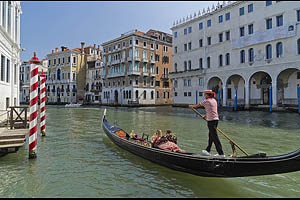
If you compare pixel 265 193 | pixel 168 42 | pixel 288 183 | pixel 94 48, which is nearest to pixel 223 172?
pixel 265 193

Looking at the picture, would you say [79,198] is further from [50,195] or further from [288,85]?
[288,85]

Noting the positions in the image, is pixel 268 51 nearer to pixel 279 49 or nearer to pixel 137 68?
pixel 279 49

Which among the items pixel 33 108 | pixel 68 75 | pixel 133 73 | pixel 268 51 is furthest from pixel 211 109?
pixel 68 75

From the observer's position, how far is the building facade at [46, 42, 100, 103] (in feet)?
152

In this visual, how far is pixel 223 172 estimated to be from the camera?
12.5 feet

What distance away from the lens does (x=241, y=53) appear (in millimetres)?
23641

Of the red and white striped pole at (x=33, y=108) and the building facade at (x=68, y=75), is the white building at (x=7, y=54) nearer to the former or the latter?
the red and white striped pole at (x=33, y=108)

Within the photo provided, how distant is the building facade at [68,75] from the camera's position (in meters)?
46.3

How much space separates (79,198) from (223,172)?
258 cm

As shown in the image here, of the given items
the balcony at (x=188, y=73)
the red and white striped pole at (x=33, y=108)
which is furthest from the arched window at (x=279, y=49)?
the red and white striped pole at (x=33, y=108)

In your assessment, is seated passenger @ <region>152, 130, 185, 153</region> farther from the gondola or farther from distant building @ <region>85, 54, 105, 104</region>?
A: distant building @ <region>85, 54, 105, 104</region>

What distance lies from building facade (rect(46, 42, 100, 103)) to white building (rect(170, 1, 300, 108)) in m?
24.3

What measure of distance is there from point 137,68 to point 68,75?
1928 cm

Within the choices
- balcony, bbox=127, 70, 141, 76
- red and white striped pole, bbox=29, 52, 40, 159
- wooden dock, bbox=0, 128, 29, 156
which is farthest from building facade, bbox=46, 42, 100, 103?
red and white striped pole, bbox=29, 52, 40, 159
